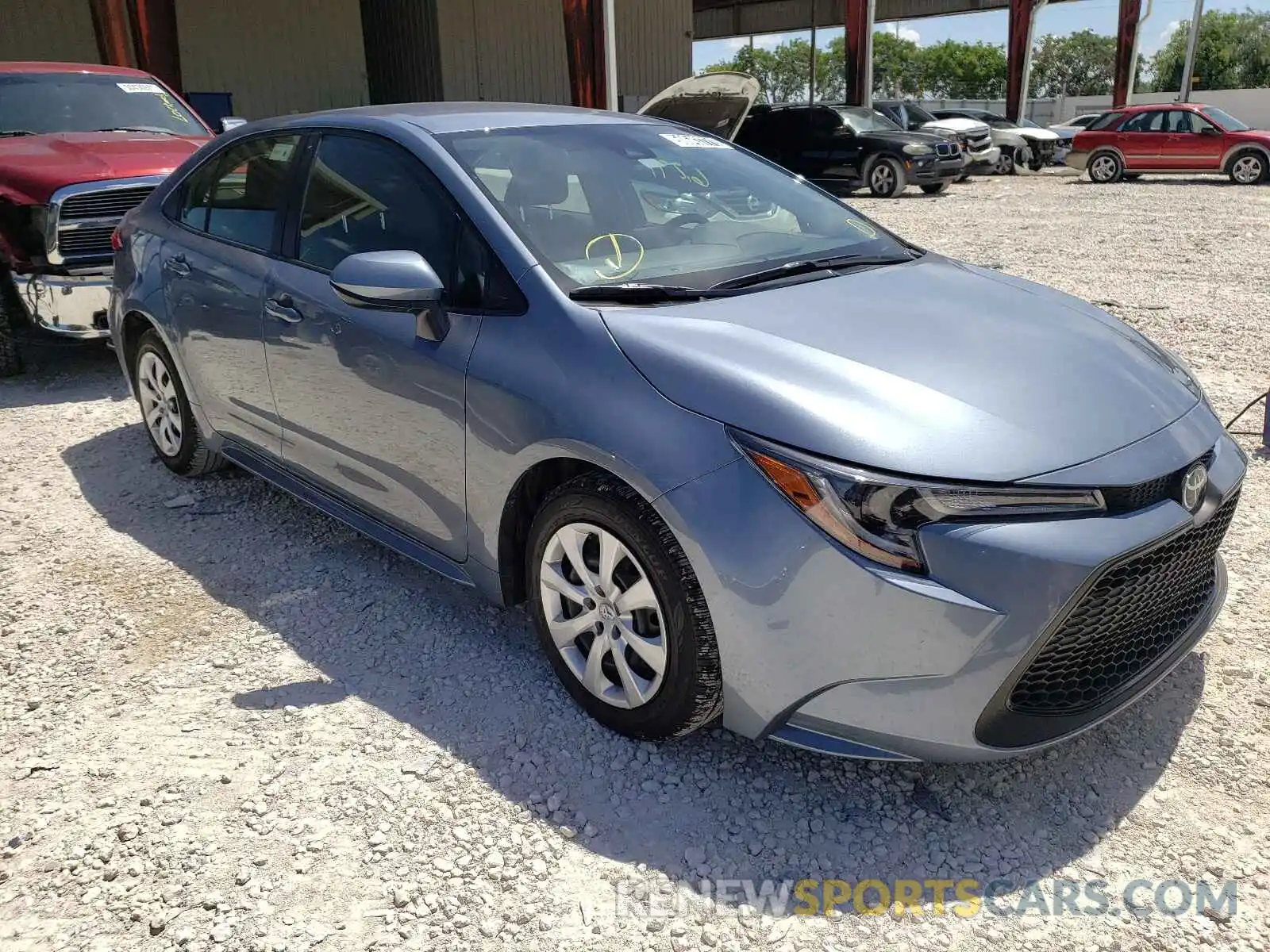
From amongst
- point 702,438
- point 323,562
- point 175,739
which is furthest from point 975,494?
point 323,562

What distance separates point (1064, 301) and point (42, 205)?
224 inches

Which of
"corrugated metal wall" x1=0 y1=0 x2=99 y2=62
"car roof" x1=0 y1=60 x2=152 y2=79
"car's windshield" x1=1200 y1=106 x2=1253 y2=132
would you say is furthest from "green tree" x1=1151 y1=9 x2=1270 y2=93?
"car roof" x1=0 y1=60 x2=152 y2=79

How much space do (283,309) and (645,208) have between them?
51.5 inches

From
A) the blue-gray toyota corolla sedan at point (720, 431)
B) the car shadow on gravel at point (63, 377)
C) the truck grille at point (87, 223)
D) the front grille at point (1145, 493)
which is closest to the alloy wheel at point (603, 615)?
the blue-gray toyota corolla sedan at point (720, 431)

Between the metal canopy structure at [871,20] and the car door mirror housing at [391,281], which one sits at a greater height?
the metal canopy structure at [871,20]

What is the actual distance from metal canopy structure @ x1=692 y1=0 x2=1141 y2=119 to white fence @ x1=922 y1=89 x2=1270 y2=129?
4.07 metres

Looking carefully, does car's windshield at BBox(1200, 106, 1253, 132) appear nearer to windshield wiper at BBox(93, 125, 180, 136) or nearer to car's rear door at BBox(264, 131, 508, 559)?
windshield wiper at BBox(93, 125, 180, 136)

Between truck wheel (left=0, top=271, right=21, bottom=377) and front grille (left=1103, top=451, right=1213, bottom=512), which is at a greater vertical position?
front grille (left=1103, top=451, right=1213, bottom=512)

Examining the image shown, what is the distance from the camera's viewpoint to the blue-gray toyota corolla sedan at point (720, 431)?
215 cm

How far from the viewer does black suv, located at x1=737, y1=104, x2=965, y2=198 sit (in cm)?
1703

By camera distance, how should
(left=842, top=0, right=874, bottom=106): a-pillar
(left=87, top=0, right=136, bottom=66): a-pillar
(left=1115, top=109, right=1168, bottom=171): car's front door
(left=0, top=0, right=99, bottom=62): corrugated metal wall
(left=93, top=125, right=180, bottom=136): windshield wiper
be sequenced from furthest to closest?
1. (left=842, top=0, right=874, bottom=106): a-pillar
2. (left=1115, top=109, right=1168, bottom=171): car's front door
3. (left=0, top=0, right=99, bottom=62): corrugated metal wall
4. (left=87, top=0, right=136, bottom=66): a-pillar
5. (left=93, top=125, right=180, bottom=136): windshield wiper

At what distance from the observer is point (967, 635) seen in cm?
210

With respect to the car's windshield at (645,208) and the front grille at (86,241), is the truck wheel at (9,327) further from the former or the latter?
the car's windshield at (645,208)

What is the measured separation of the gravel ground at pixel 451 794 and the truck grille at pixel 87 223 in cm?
284
